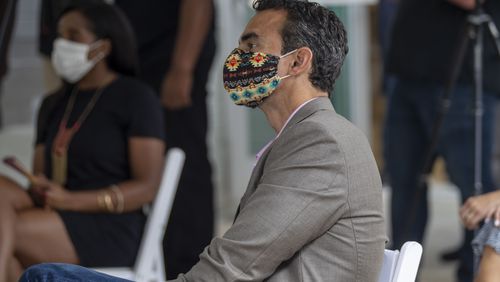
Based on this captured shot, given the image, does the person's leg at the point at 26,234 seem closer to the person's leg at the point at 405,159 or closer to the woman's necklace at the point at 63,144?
the woman's necklace at the point at 63,144

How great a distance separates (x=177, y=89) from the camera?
439 cm

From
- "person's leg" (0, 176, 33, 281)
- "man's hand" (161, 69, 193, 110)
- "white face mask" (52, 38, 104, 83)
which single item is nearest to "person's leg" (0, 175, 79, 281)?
"person's leg" (0, 176, 33, 281)

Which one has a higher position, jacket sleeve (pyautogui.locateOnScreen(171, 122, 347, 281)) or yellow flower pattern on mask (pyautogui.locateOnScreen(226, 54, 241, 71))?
yellow flower pattern on mask (pyautogui.locateOnScreen(226, 54, 241, 71))

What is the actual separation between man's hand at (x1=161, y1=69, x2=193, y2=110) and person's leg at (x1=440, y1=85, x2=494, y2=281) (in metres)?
1.02

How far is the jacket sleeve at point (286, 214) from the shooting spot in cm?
223

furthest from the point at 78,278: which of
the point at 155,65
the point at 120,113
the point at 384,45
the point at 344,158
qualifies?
the point at 384,45

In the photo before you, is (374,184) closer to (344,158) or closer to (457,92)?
(344,158)

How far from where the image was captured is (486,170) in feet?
13.9

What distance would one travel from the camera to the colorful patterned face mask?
2.43m

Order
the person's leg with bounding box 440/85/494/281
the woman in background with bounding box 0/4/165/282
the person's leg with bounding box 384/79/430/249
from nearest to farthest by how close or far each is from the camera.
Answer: the woman in background with bounding box 0/4/165/282 < the person's leg with bounding box 440/85/494/281 < the person's leg with bounding box 384/79/430/249

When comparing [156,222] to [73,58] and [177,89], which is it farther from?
[177,89]

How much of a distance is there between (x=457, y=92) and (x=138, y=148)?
50.3 inches

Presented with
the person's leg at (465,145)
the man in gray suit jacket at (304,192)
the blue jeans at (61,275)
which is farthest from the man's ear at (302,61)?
the person's leg at (465,145)

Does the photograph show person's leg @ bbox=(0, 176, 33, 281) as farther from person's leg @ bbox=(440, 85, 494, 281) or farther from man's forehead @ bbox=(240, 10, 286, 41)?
person's leg @ bbox=(440, 85, 494, 281)
